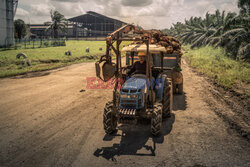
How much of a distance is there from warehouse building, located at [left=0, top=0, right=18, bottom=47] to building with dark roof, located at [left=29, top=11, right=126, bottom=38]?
30.0m

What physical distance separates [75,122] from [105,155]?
2134 millimetres

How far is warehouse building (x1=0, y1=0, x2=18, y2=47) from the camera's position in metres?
32.0

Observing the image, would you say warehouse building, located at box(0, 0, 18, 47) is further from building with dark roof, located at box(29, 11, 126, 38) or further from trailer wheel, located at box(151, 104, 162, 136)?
trailer wheel, located at box(151, 104, 162, 136)

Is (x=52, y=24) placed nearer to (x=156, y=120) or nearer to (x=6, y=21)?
(x=6, y=21)

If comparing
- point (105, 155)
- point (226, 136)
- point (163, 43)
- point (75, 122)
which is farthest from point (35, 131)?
point (163, 43)

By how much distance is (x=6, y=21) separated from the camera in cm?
3344

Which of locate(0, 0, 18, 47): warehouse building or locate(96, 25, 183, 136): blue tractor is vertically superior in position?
locate(0, 0, 18, 47): warehouse building

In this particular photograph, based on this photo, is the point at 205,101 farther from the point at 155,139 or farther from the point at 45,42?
the point at 45,42

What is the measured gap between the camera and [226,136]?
208 inches

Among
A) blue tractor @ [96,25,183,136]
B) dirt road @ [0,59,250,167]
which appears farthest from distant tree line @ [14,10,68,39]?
blue tractor @ [96,25,183,136]

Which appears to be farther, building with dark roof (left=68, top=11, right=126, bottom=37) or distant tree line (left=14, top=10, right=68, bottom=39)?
building with dark roof (left=68, top=11, right=126, bottom=37)

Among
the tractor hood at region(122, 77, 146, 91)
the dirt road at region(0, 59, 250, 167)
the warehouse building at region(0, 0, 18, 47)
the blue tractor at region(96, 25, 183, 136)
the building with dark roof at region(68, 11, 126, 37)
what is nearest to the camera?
the dirt road at region(0, 59, 250, 167)

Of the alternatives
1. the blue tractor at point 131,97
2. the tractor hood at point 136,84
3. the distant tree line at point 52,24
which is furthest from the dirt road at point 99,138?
the distant tree line at point 52,24

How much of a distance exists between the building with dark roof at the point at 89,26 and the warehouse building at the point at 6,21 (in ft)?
98.4
